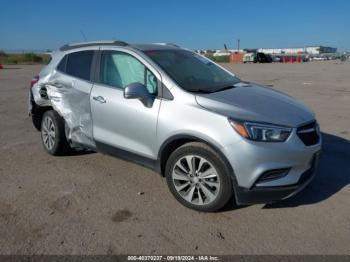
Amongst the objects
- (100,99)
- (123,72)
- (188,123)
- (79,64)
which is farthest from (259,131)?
(79,64)

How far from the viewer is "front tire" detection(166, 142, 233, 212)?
3.39m

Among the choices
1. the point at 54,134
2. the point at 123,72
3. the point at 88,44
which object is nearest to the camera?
the point at 123,72

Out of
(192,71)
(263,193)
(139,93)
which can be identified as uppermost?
(192,71)

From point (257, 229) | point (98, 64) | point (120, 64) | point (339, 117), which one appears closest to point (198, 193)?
point (257, 229)

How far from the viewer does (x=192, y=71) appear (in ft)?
14.2

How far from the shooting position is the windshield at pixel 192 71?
3.91 metres

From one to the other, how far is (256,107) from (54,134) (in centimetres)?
316

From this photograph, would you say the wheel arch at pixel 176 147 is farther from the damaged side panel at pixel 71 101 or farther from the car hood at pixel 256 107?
the damaged side panel at pixel 71 101

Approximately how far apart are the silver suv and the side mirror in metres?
0.01

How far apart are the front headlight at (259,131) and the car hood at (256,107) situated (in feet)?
0.19

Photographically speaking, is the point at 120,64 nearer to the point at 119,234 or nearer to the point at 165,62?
the point at 165,62

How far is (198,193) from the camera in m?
3.62

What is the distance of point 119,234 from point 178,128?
1.19 m

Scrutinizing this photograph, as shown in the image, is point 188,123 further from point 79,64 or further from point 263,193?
point 79,64
